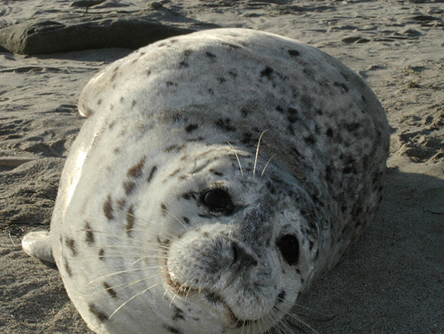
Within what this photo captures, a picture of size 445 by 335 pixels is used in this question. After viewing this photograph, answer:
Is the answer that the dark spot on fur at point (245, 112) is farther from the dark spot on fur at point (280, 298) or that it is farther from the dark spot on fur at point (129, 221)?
the dark spot on fur at point (280, 298)

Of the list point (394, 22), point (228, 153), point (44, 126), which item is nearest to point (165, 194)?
point (228, 153)

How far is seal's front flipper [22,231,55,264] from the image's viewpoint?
2.69 meters

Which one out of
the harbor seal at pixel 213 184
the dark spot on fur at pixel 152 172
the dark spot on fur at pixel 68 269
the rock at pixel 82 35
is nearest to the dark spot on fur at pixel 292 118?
the harbor seal at pixel 213 184

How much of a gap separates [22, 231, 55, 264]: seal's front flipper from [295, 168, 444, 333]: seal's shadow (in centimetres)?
120

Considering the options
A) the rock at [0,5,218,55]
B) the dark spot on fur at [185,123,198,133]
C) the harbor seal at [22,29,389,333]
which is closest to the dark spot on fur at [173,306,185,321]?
the harbor seal at [22,29,389,333]

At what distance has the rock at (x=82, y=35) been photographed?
6227 mm

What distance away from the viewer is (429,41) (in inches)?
288

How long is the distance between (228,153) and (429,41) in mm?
5986

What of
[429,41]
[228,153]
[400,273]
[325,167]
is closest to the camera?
[228,153]

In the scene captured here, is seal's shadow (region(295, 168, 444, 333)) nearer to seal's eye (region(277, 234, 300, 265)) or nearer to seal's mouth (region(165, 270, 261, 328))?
seal's eye (region(277, 234, 300, 265))

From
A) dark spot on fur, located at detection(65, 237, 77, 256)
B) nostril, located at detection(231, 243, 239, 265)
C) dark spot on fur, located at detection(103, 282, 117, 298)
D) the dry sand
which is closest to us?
nostril, located at detection(231, 243, 239, 265)

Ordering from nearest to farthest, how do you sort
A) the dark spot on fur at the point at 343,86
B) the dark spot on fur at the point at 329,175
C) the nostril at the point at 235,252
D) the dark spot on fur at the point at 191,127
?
the nostril at the point at 235,252, the dark spot on fur at the point at 191,127, the dark spot on fur at the point at 329,175, the dark spot on fur at the point at 343,86

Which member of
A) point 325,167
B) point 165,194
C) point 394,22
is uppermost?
point 165,194

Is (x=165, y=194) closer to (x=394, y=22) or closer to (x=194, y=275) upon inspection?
(x=194, y=275)
